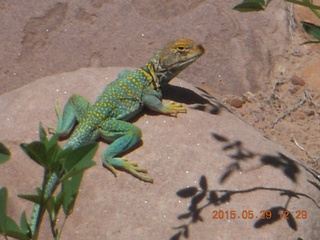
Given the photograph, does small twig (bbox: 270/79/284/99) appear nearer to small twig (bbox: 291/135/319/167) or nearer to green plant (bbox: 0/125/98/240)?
small twig (bbox: 291/135/319/167)

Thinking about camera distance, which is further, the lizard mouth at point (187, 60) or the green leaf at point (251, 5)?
the lizard mouth at point (187, 60)

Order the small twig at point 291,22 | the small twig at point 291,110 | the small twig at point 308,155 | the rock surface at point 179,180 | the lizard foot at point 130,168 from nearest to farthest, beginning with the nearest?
the rock surface at point 179,180
the lizard foot at point 130,168
the small twig at point 308,155
the small twig at point 291,110
the small twig at point 291,22

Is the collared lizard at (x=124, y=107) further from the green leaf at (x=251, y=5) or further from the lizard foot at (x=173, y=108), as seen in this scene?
the green leaf at (x=251, y=5)

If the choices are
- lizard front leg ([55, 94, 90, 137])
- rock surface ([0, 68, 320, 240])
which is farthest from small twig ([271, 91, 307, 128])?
lizard front leg ([55, 94, 90, 137])

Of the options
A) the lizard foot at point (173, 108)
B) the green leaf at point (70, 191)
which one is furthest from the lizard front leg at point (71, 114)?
the green leaf at point (70, 191)

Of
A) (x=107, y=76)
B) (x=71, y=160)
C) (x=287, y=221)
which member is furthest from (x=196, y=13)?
(x=71, y=160)

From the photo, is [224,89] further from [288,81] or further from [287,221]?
[287,221]

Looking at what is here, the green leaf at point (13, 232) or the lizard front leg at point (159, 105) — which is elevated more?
the green leaf at point (13, 232)
